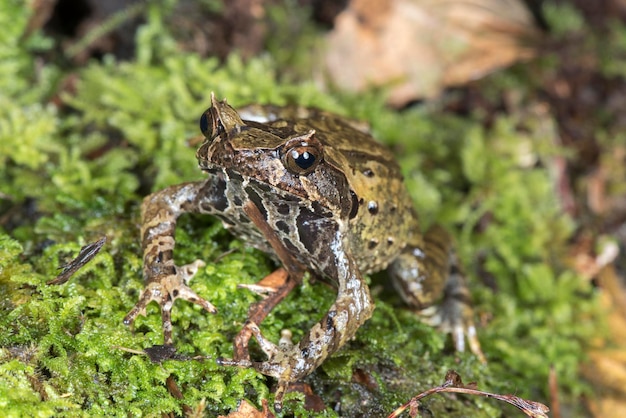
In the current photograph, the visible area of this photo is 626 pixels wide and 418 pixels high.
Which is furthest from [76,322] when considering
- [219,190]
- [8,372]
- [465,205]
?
[465,205]

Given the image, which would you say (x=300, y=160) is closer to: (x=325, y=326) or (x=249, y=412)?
(x=325, y=326)

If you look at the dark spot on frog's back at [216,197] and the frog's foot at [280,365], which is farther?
the dark spot on frog's back at [216,197]

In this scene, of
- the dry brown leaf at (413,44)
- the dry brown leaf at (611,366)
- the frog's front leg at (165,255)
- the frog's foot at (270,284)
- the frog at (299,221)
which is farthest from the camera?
the dry brown leaf at (413,44)

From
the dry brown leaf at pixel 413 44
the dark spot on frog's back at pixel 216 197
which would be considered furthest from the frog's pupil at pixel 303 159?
the dry brown leaf at pixel 413 44

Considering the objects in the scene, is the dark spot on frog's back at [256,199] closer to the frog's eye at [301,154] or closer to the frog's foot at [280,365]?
the frog's eye at [301,154]

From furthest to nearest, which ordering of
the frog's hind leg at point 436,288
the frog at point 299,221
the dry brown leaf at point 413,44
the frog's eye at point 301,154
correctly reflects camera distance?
the dry brown leaf at point 413,44, the frog's hind leg at point 436,288, the frog at point 299,221, the frog's eye at point 301,154

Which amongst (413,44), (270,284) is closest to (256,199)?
(270,284)

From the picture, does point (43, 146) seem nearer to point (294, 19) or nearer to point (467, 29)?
point (294, 19)
